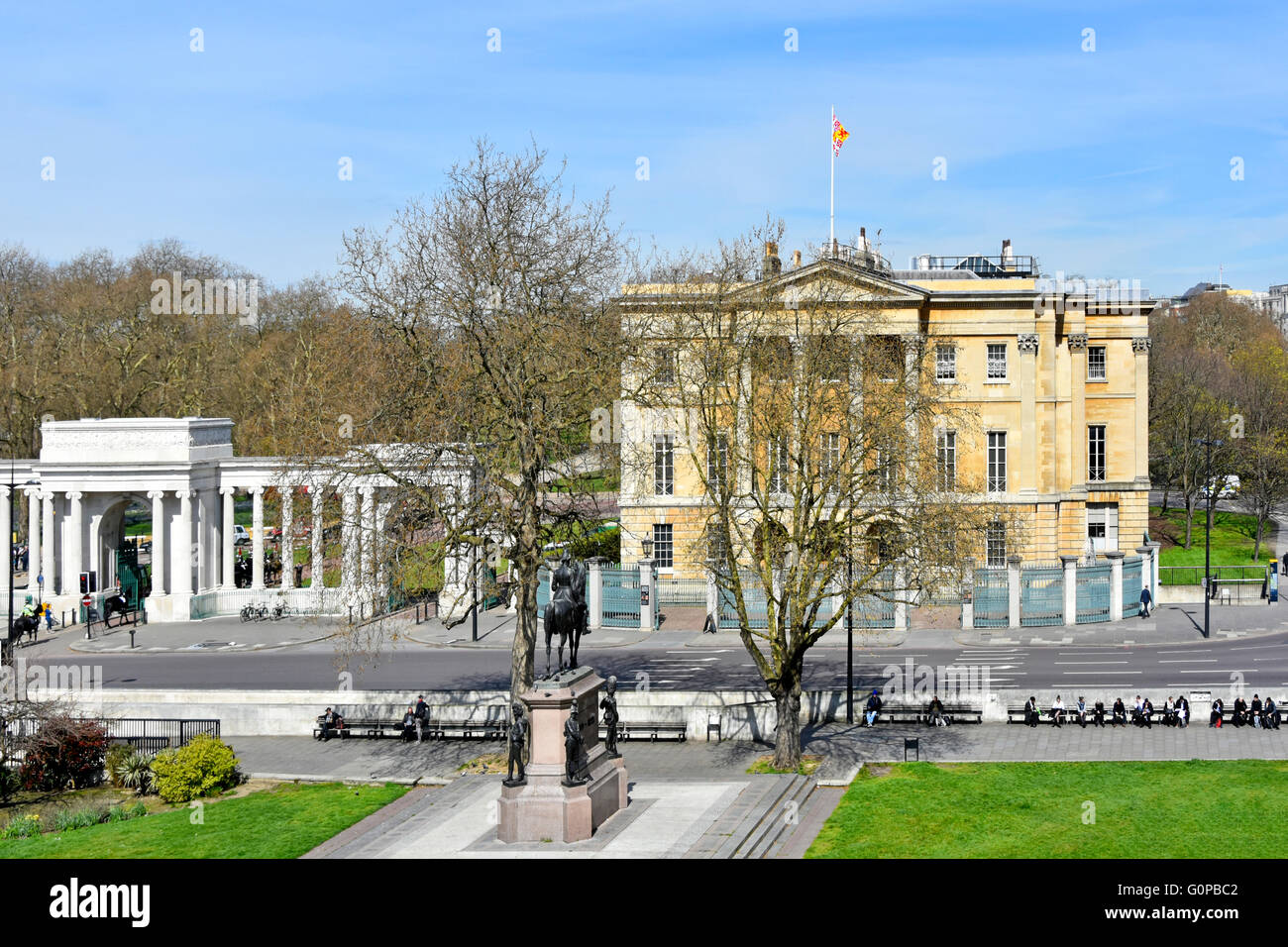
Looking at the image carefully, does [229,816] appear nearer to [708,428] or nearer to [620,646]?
[708,428]

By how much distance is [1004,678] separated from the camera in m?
39.6

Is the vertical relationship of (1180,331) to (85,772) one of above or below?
above

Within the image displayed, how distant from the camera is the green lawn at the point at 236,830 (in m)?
24.6

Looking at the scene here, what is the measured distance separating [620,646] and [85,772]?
1985 centimetres

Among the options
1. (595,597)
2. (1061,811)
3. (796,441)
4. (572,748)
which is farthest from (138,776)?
(595,597)

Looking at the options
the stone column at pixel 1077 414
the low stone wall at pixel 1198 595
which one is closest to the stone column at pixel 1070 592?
the low stone wall at pixel 1198 595

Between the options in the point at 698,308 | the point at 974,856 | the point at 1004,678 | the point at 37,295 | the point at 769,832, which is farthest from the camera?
the point at 37,295

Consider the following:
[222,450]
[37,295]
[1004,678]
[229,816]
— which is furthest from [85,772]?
[37,295]

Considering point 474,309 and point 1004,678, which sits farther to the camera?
point 1004,678

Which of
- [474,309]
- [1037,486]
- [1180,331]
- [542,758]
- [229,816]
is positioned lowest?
[229,816]

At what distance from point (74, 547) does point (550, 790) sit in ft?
126

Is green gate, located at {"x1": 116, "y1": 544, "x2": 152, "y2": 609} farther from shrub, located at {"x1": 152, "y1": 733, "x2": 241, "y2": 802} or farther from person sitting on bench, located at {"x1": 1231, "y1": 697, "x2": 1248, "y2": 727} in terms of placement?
person sitting on bench, located at {"x1": 1231, "y1": 697, "x2": 1248, "y2": 727}

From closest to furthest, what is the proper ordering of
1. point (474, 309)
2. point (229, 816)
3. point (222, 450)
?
point (229, 816), point (474, 309), point (222, 450)

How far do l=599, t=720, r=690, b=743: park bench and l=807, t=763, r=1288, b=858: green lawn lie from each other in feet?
17.3
